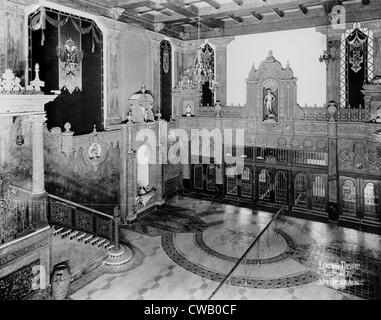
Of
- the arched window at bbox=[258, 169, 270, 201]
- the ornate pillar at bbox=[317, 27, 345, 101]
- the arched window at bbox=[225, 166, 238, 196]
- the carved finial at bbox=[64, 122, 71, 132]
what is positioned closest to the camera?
the carved finial at bbox=[64, 122, 71, 132]

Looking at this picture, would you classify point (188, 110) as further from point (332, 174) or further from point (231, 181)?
point (332, 174)

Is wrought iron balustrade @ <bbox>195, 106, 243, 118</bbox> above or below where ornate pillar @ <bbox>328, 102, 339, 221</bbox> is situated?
above

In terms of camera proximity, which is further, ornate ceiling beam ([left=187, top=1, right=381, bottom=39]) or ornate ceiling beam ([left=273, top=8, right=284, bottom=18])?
ornate ceiling beam ([left=273, top=8, right=284, bottom=18])

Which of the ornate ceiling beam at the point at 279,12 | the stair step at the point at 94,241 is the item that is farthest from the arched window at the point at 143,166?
the ornate ceiling beam at the point at 279,12

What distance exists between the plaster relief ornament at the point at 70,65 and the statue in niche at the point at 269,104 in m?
8.18

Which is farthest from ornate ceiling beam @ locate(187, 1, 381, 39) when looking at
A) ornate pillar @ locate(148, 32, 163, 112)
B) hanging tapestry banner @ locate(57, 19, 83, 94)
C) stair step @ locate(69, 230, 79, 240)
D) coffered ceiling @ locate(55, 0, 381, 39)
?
stair step @ locate(69, 230, 79, 240)

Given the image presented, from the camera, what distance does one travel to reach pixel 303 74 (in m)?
14.8

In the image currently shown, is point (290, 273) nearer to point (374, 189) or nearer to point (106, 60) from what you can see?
point (374, 189)

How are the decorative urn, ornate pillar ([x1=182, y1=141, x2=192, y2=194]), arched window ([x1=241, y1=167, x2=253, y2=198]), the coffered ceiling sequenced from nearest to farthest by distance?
the decorative urn < the coffered ceiling < arched window ([x1=241, y1=167, x2=253, y2=198]) < ornate pillar ([x1=182, y1=141, x2=192, y2=194])

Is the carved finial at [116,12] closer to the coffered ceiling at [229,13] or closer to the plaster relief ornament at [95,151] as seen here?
the coffered ceiling at [229,13]

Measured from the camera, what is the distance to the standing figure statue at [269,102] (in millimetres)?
15312

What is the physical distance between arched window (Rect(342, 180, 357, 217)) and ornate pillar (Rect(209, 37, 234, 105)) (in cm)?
684

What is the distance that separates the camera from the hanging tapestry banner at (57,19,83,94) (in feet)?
35.6

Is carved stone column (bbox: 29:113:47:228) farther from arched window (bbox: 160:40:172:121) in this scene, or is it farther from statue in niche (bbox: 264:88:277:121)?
statue in niche (bbox: 264:88:277:121)
